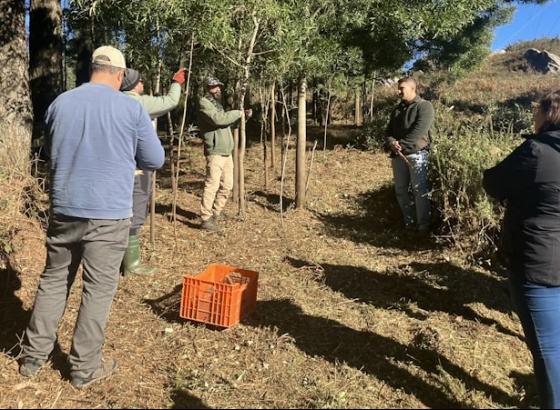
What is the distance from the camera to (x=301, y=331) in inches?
145

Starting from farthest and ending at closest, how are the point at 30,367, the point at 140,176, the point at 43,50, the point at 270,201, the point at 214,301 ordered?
the point at 43,50 → the point at 270,201 → the point at 140,176 → the point at 214,301 → the point at 30,367

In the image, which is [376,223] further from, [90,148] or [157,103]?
[90,148]

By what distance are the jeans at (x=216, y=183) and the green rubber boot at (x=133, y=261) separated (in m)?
1.39

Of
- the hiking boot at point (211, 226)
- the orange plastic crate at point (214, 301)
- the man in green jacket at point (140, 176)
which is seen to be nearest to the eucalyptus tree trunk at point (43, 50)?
the hiking boot at point (211, 226)

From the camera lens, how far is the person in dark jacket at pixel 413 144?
17.8ft

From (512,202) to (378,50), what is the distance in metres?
7.90

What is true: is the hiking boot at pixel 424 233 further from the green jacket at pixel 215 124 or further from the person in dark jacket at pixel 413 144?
the green jacket at pixel 215 124

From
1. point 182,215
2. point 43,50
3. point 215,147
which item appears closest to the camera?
point 215,147

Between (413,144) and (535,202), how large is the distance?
117 inches

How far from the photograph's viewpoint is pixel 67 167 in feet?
8.93

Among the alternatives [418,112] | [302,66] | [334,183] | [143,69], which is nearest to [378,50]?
[334,183]

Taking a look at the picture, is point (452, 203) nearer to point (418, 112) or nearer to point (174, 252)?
point (418, 112)

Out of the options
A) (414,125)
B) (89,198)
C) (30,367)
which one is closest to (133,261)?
(30,367)

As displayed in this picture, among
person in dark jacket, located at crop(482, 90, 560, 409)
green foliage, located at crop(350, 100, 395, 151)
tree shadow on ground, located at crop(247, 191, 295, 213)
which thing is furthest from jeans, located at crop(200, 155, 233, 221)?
green foliage, located at crop(350, 100, 395, 151)
